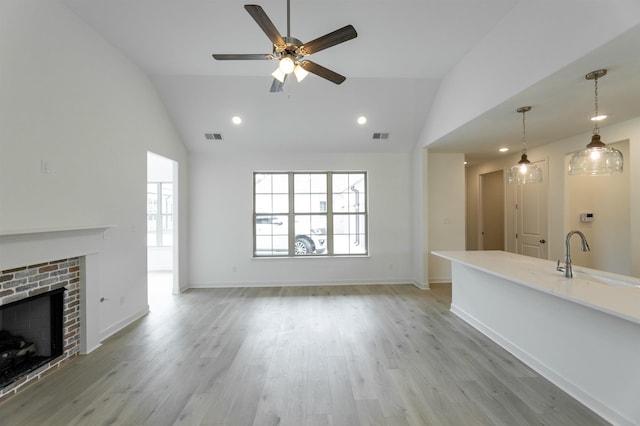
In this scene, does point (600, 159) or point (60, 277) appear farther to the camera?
point (60, 277)

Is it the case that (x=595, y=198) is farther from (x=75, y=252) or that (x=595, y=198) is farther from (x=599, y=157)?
(x=75, y=252)

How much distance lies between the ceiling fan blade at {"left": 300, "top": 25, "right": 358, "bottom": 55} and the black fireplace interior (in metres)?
3.18

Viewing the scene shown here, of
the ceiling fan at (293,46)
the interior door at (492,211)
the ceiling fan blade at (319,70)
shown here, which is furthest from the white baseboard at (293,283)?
the ceiling fan at (293,46)

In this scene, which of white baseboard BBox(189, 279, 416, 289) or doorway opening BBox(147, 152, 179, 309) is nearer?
white baseboard BBox(189, 279, 416, 289)

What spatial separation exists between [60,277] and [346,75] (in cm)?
416

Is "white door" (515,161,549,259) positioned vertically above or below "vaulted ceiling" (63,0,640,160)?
below

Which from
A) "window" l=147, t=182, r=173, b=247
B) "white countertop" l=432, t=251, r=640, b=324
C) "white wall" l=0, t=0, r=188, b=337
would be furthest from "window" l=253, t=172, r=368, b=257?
"window" l=147, t=182, r=173, b=247

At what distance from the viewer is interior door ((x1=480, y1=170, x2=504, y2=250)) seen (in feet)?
22.3

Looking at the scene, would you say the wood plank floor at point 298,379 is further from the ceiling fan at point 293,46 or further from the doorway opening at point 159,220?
the doorway opening at point 159,220

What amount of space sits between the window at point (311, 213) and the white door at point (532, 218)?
3.18m

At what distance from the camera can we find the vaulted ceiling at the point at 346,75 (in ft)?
8.58

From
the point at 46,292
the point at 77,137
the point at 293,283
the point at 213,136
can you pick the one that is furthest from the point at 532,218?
the point at 46,292

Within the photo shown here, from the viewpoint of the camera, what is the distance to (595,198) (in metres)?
4.48

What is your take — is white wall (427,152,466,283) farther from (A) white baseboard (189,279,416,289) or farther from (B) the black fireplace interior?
(B) the black fireplace interior
